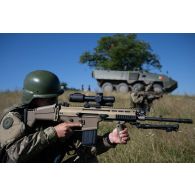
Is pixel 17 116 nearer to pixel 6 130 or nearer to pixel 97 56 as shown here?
pixel 6 130

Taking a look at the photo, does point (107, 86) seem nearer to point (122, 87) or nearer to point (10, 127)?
point (122, 87)

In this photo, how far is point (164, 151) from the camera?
15.4 ft

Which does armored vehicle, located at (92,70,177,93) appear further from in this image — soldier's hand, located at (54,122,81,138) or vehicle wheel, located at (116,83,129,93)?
soldier's hand, located at (54,122,81,138)

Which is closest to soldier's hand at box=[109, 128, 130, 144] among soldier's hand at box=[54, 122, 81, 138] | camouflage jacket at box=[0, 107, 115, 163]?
soldier's hand at box=[54, 122, 81, 138]

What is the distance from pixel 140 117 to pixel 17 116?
1.36 m

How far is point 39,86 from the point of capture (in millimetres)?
3480

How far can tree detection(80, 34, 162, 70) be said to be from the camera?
37.1 metres

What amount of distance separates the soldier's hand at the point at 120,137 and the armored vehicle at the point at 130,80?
62.3 feet

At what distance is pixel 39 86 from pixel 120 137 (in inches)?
43.9

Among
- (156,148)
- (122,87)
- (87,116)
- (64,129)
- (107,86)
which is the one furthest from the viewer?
(107,86)

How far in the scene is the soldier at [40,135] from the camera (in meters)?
3.06

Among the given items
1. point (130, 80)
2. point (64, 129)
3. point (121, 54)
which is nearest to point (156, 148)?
point (64, 129)

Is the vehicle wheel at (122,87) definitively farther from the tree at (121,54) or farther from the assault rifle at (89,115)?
the assault rifle at (89,115)

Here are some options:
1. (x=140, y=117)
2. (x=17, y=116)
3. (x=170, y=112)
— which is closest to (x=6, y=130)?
(x=17, y=116)
